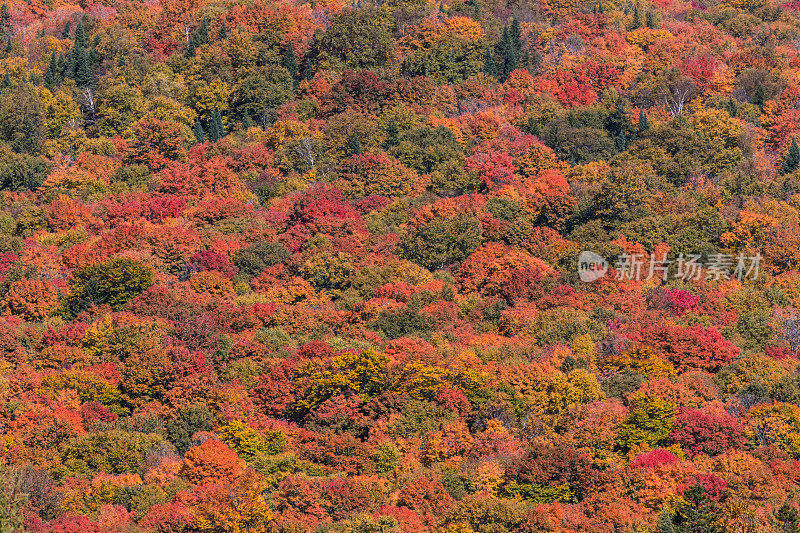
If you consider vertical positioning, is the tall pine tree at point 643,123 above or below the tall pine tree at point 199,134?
above

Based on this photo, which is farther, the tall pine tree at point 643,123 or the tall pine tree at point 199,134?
the tall pine tree at point 199,134

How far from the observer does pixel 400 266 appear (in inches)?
4798

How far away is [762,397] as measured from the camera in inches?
3807

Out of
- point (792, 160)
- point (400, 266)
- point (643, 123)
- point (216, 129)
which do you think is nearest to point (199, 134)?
point (216, 129)

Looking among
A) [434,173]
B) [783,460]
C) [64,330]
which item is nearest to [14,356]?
[64,330]

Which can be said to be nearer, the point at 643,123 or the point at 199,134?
the point at 643,123

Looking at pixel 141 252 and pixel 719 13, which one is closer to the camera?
pixel 141 252

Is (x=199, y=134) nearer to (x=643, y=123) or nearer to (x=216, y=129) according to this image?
(x=216, y=129)

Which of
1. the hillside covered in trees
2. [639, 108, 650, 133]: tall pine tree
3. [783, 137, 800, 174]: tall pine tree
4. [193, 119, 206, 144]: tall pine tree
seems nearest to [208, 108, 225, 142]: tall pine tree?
the hillside covered in trees

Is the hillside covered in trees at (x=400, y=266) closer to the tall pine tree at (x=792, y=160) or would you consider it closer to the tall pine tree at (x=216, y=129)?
the tall pine tree at (x=216, y=129)

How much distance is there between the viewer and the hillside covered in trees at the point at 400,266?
87812 mm

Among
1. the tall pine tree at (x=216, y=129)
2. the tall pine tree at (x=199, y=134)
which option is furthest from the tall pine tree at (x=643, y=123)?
the tall pine tree at (x=199, y=134)

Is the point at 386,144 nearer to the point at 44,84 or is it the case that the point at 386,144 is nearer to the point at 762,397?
the point at 44,84

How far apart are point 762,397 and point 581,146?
50.6 meters
